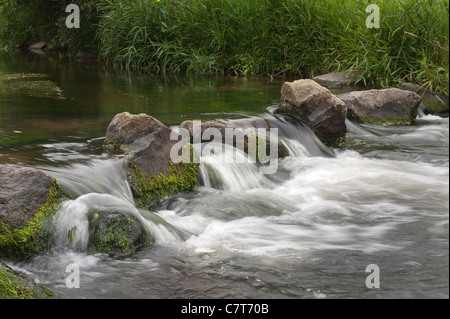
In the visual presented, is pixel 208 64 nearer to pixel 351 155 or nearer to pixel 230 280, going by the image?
pixel 351 155

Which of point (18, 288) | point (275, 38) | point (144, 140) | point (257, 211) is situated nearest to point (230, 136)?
point (144, 140)

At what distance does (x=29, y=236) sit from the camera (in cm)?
351

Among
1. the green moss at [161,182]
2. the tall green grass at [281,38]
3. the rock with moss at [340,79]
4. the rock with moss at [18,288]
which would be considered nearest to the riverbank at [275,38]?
the tall green grass at [281,38]

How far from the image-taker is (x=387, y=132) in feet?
22.7

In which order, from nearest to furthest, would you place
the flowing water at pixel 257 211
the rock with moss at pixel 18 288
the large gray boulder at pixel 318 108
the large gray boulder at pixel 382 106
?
the rock with moss at pixel 18 288
the flowing water at pixel 257 211
the large gray boulder at pixel 318 108
the large gray boulder at pixel 382 106

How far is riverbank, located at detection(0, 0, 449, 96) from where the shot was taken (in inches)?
316

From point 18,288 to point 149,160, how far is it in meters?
1.94

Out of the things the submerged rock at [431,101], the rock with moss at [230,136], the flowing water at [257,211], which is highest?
the submerged rock at [431,101]

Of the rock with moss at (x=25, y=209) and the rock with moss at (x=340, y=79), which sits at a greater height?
the rock with moss at (x=340, y=79)

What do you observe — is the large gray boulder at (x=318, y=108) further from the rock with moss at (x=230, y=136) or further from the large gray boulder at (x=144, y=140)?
the large gray boulder at (x=144, y=140)

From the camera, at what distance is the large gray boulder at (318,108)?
21.2 ft

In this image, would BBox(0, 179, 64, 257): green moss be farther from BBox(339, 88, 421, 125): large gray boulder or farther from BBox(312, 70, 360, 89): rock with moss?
BBox(312, 70, 360, 89): rock with moss
